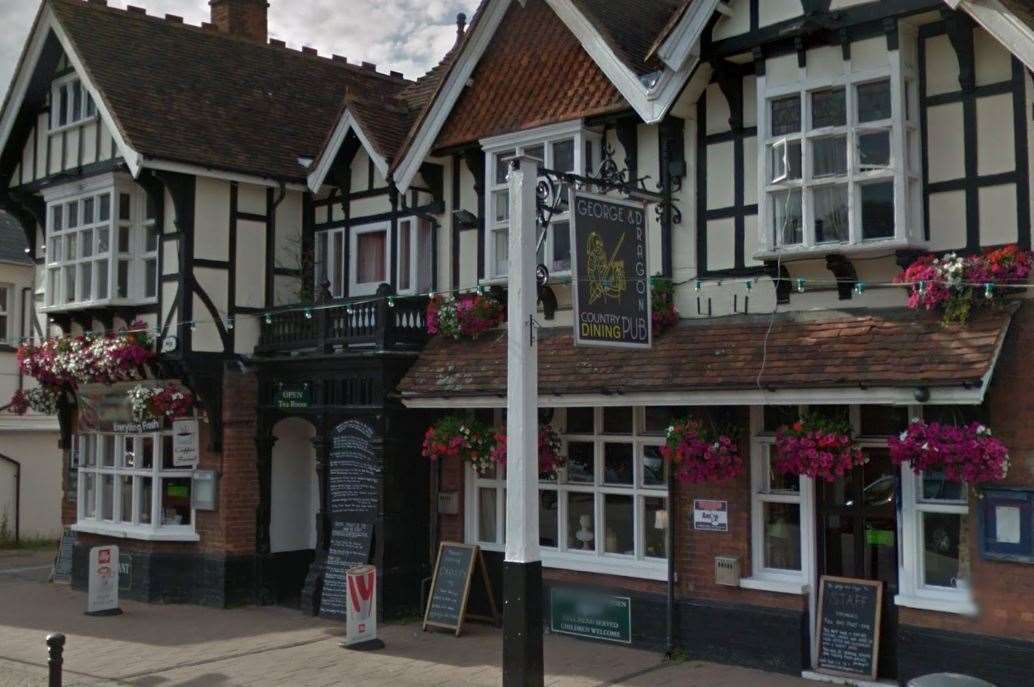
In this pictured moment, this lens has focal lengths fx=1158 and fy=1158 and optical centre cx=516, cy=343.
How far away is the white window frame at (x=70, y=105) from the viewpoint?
17.4m

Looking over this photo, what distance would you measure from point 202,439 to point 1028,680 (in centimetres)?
1127

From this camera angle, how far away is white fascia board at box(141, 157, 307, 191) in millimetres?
15695

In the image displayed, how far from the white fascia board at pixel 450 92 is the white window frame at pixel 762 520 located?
5.61 meters

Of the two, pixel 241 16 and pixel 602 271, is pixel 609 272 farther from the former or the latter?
pixel 241 16

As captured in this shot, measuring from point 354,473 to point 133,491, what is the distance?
13.6ft

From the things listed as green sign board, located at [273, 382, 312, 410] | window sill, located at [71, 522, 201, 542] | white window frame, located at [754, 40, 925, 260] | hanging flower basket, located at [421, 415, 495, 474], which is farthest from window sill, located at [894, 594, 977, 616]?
window sill, located at [71, 522, 201, 542]

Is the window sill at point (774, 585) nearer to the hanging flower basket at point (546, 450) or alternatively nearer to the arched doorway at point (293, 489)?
the hanging flower basket at point (546, 450)

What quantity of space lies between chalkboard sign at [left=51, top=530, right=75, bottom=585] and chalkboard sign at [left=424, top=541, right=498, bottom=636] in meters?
7.63

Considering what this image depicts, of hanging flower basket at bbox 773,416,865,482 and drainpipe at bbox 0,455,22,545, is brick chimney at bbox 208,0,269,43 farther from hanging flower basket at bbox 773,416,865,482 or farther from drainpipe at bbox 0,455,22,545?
hanging flower basket at bbox 773,416,865,482

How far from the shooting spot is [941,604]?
10.5 metres

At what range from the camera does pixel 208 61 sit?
1853cm

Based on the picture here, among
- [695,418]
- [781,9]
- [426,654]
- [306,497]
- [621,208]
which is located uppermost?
[781,9]

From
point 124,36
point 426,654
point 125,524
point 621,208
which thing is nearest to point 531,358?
point 621,208

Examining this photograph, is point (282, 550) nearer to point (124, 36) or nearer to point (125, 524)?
point (125, 524)
